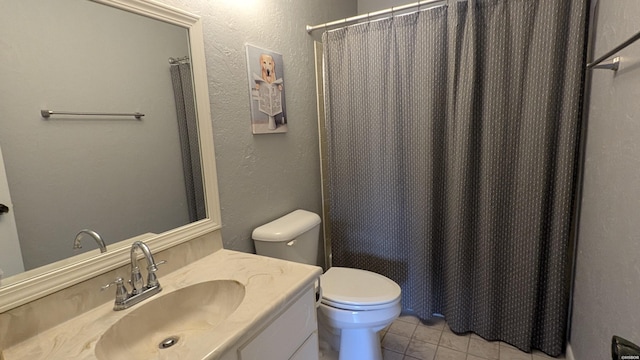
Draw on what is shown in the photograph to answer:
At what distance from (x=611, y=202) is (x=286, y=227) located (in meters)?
1.28

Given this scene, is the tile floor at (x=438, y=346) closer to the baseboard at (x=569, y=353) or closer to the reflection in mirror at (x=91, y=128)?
the baseboard at (x=569, y=353)

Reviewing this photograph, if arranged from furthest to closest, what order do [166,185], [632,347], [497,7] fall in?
[497,7]
[166,185]
[632,347]

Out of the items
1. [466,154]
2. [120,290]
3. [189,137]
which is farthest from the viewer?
[466,154]

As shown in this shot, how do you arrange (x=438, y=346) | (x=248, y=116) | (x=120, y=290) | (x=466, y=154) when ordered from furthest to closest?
1. (x=438, y=346)
2. (x=466, y=154)
3. (x=248, y=116)
4. (x=120, y=290)

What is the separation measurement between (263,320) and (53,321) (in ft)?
1.90

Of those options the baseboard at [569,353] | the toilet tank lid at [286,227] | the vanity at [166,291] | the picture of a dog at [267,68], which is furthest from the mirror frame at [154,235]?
the baseboard at [569,353]

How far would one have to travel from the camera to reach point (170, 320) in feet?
3.31

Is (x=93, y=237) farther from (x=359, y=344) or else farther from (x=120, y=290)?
(x=359, y=344)

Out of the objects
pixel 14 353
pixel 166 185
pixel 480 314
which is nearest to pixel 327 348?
pixel 480 314

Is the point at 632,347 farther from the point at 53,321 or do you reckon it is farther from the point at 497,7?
the point at 497,7

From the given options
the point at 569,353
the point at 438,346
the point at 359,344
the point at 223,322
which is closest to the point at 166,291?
the point at 223,322

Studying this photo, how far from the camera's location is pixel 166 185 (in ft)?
3.96

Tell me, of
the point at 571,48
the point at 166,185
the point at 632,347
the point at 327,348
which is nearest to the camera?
the point at 632,347

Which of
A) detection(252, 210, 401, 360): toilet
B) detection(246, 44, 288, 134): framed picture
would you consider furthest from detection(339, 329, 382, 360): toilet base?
detection(246, 44, 288, 134): framed picture
